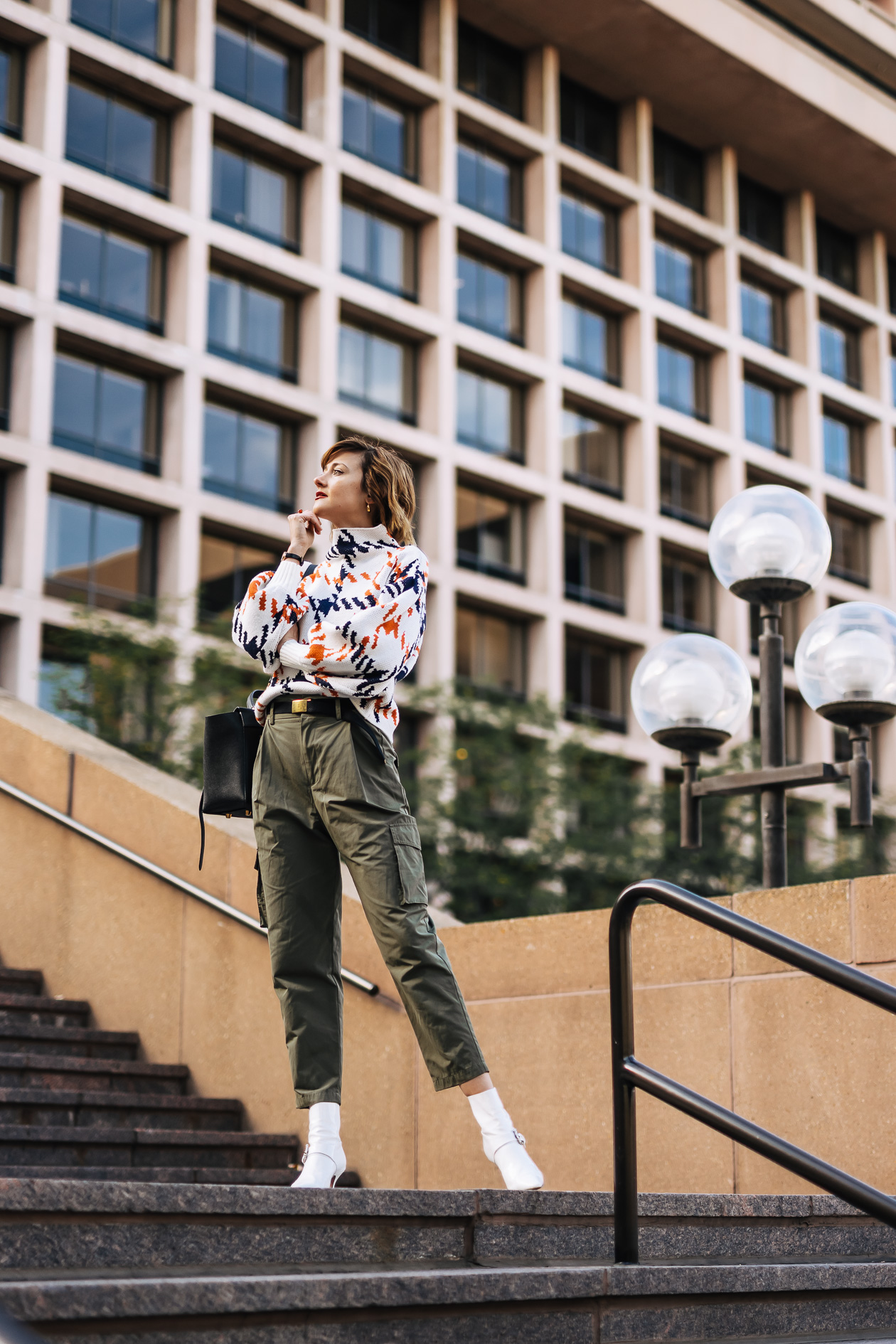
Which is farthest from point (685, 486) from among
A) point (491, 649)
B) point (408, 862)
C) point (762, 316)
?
point (408, 862)

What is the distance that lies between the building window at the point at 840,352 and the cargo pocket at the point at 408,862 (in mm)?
48467

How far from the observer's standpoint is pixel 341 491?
4.63m

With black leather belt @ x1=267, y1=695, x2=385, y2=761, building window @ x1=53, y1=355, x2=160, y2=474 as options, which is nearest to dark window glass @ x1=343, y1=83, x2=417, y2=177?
building window @ x1=53, y1=355, x2=160, y2=474

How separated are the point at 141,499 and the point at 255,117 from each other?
9.80m

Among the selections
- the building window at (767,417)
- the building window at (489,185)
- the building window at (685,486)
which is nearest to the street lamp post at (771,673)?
the building window at (489,185)

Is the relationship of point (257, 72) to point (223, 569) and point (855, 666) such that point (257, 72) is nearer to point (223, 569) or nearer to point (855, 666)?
point (223, 569)

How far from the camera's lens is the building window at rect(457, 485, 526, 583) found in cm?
4034

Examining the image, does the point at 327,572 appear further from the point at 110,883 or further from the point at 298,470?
the point at 298,470

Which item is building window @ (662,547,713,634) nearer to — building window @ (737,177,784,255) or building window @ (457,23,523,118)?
building window @ (737,177,784,255)

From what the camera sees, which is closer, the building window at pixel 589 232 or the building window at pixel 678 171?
the building window at pixel 589 232

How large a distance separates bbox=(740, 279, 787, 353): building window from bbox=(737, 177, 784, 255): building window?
1.42 meters

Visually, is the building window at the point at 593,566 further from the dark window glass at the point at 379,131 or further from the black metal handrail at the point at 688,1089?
the black metal handrail at the point at 688,1089

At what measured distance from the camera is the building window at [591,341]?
143 feet

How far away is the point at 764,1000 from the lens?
20.8ft
